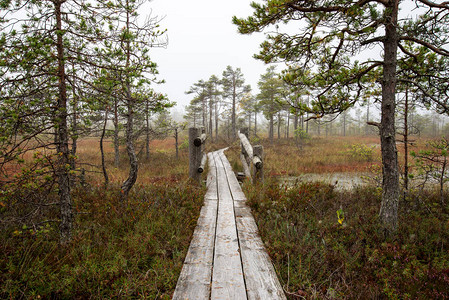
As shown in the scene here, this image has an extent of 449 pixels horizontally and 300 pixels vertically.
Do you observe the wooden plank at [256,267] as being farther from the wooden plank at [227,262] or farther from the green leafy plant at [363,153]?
the green leafy plant at [363,153]

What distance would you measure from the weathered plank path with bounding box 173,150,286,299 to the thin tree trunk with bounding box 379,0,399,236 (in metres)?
2.69

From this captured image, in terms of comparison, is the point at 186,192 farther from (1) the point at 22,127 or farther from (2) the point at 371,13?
(2) the point at 371,13

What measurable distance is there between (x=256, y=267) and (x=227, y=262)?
0.40 metres

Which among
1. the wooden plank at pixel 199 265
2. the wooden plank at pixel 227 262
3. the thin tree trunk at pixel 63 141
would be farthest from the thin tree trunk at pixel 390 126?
the thin tree trunk at pixel 63 141

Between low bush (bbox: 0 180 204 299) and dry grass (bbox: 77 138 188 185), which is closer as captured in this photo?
low bush (bbox: 0 180 204 299)

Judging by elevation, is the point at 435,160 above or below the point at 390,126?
below

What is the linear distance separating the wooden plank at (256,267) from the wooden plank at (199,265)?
48 cm

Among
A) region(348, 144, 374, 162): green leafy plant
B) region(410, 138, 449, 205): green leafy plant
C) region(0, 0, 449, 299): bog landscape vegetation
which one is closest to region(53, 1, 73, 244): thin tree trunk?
region(0, 0, 449, 299): bog landscape vegetation

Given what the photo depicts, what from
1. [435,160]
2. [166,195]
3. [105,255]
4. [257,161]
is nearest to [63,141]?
[105,255]

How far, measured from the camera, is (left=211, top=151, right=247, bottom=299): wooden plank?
7.11 ft

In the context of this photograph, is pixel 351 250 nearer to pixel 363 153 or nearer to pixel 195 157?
pixel 195 157

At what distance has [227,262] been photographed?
106 inches

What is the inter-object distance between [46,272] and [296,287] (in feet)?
10.1

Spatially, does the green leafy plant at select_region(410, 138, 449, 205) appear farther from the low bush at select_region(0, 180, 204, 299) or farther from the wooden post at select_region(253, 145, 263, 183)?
the low bush at select_region(0, 180, 204, 299)
